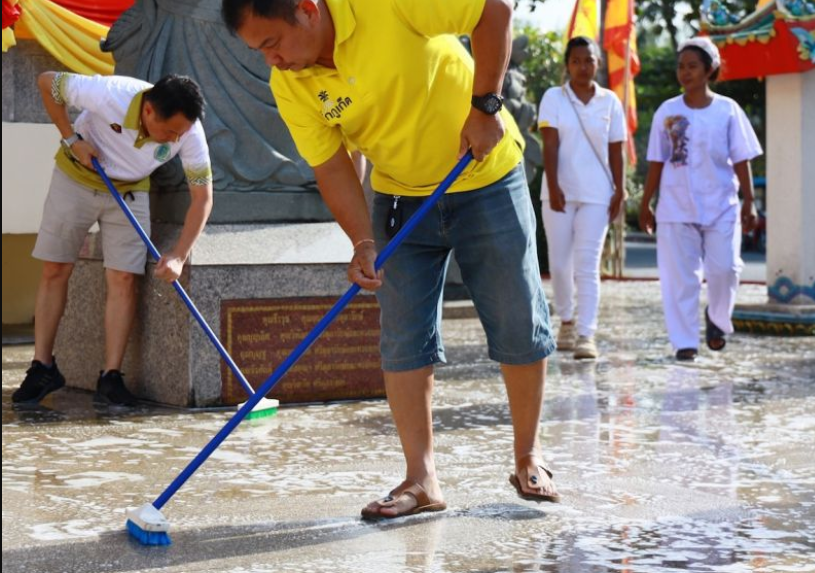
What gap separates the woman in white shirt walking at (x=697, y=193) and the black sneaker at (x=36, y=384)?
359 centimetres

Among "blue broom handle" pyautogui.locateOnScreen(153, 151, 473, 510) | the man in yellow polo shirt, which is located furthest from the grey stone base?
"blue broom handle" pyautogui.locateOnScreen(153, 151, 473, 510)

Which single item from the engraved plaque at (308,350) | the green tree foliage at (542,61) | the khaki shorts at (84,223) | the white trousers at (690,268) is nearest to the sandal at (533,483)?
the engraved plaque at (308,350)

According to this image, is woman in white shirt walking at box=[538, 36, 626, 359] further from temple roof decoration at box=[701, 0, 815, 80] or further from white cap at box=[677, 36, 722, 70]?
temple roof decoration at box=[701, 0, 815, 80]

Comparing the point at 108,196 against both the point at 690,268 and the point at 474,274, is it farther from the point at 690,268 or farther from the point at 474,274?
the point at 690,268

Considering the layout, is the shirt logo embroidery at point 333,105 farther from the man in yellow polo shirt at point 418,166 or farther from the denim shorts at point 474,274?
the denim shorts at point 474,274

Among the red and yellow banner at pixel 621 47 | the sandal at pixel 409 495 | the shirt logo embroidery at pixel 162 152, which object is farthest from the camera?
the red and yellow banner at pixel 621 47

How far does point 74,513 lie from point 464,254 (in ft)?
4.64

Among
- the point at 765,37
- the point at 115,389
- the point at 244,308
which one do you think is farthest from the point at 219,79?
the point at 765,37

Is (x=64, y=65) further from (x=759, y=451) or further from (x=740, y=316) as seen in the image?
(x=759, y=451)

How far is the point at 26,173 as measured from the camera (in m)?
10.0

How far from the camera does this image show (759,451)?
5.58 metres

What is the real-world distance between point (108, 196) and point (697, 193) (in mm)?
3433

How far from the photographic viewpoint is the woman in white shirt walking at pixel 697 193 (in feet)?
27.5

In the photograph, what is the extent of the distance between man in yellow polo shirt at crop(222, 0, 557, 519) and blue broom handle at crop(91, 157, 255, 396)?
174cm
